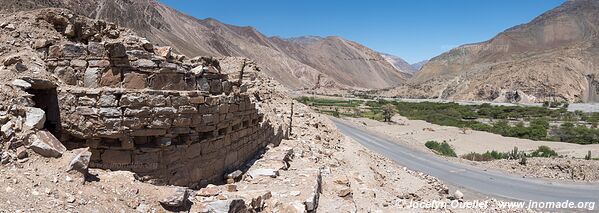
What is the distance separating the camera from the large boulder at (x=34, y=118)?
550 cm

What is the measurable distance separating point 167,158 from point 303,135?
9467 millimetres

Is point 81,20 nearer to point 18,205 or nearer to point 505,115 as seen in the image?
point 18,205

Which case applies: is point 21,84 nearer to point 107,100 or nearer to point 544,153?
point 107,100

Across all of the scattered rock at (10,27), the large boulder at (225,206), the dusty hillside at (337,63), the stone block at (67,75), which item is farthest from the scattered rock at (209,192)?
the dusty hillside at (337,63)

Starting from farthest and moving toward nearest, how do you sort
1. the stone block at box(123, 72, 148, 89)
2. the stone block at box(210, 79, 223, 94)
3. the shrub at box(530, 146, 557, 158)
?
the shrub at box(530, 146, 557, 158)
the stone block at box(210, 79, 223, 94)
the stone block at box(123, 72, 148, 89)

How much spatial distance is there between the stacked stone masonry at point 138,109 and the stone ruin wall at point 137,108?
1 cm

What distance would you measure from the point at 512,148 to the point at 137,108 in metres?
34.3

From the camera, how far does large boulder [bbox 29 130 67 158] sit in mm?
5258

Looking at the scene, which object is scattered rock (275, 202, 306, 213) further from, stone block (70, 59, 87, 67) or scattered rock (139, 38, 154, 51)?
stone block (70, 59, 87, 67)

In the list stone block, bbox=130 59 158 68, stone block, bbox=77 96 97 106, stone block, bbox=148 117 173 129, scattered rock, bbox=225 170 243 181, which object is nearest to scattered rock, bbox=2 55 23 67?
stone block, bbox=77 96 97 106

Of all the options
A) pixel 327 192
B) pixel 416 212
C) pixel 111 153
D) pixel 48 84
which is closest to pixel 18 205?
pixel 111 153

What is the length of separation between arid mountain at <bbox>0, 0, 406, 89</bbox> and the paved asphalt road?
2419 cm

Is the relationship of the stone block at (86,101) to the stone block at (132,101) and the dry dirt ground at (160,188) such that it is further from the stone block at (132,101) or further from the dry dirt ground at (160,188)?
the dry dirt ground at (160,188)

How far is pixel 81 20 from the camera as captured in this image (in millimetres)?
7191
